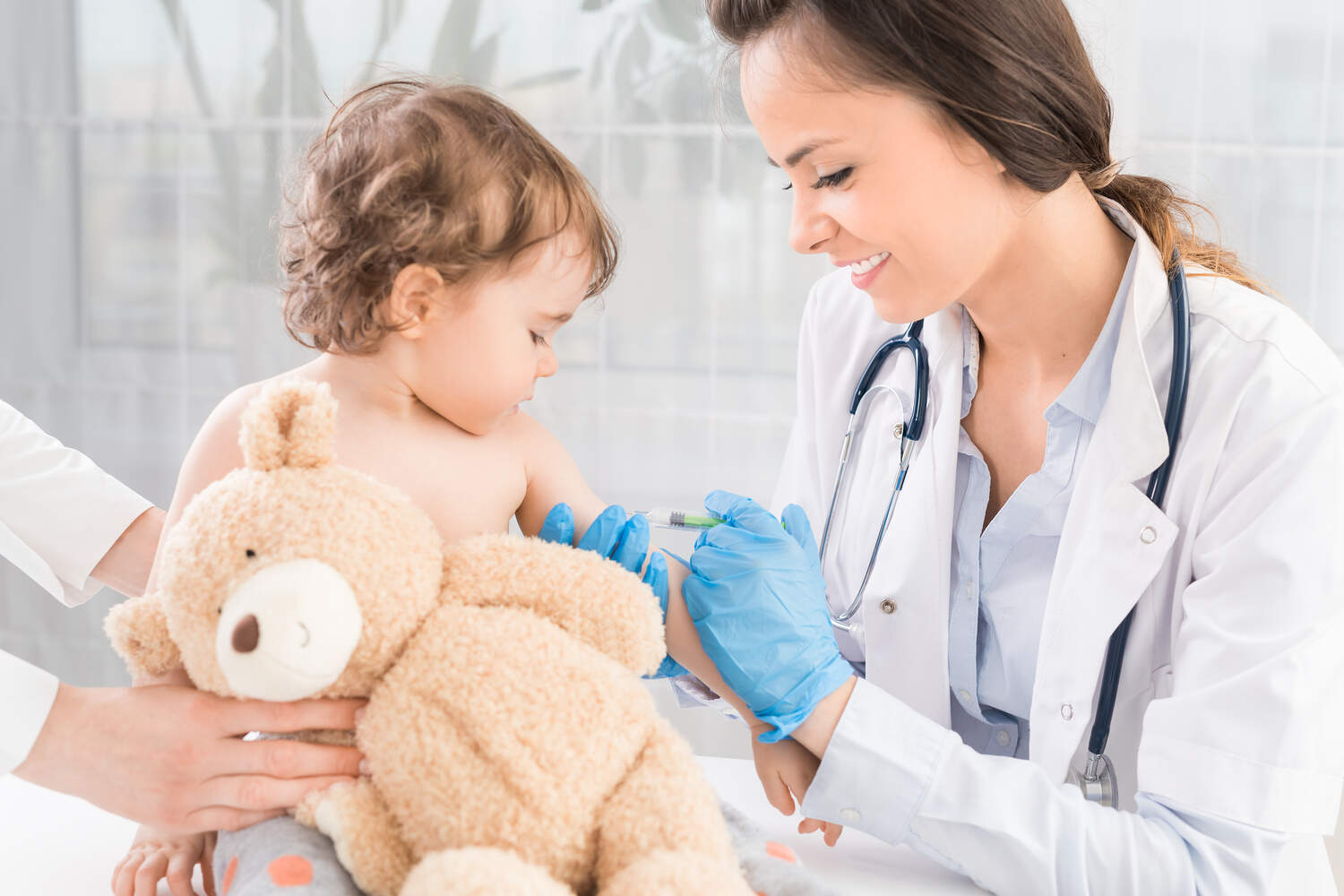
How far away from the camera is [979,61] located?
113cm

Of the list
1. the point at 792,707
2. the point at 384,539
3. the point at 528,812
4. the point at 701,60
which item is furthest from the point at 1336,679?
the point at 701,60

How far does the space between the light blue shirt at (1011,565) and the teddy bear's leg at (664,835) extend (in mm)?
643

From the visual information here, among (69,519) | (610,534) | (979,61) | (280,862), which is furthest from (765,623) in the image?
(69,519)

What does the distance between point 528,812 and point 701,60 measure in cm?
177

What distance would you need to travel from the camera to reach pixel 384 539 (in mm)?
779

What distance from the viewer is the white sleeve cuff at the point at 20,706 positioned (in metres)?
0.88

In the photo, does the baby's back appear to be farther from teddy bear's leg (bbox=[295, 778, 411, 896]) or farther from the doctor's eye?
the doctor's eye

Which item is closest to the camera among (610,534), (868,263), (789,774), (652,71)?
(610,534)

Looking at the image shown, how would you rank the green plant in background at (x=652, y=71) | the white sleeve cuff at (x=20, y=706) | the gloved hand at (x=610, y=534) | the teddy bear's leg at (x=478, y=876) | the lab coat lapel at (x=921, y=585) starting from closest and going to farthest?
the teddy bear's leg at (x=478, y=876) < the white sleeve cuff at (x=20, y=706) < the gloved hand at (x=610, y=534) < the lab coat lapel at (x=921, y=585) < the green plant in background at (x=652, y=71)

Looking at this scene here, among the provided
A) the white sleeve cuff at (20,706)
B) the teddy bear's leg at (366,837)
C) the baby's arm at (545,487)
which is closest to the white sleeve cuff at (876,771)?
the baby's arm at (545,487)

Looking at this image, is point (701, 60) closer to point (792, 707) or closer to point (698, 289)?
point (698, 289)

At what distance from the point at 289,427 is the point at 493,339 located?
0.76ft

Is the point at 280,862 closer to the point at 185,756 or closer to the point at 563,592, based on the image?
the point at 185,756

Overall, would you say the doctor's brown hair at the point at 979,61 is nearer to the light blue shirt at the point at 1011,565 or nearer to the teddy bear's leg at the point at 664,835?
the light blue shirt at the point at 1011,565
